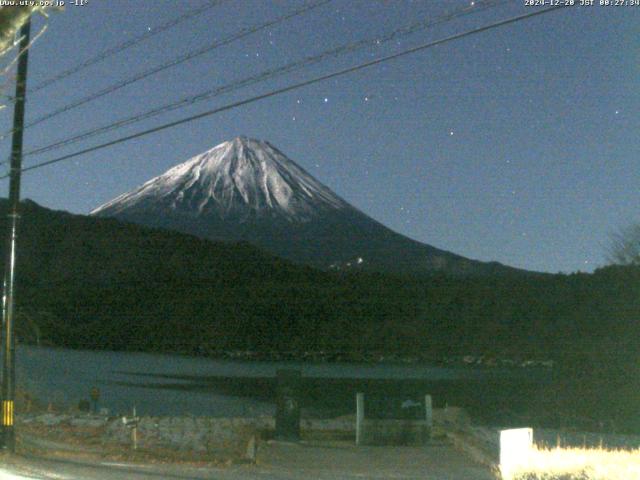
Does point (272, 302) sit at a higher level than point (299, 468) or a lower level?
higher

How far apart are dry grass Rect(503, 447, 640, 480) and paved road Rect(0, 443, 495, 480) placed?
0.66m

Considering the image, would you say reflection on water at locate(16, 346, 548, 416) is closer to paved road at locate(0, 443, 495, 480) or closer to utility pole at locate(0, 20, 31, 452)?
utility pole at locate(0, 20, 31, 452)

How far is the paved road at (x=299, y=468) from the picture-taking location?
1176 cm

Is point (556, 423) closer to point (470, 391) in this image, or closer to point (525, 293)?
point (470, 391)

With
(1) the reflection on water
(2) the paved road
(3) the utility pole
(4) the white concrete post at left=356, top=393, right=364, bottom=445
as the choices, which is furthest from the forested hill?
(3) the utility pole

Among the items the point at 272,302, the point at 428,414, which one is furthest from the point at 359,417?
the point at 272,302

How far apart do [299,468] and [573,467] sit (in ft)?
12.8

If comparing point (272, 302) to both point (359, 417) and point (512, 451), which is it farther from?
point (512, 451)

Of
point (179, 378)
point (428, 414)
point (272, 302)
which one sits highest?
point (272, 302)

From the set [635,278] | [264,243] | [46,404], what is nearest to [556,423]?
[46,404]

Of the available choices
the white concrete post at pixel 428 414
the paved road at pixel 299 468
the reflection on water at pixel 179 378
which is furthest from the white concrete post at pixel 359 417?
the reflection on water at pixel 179 378

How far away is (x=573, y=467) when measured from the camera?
35.1ft

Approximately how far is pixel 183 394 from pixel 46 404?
38.4ft

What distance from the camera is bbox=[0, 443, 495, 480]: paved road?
1176 cm
